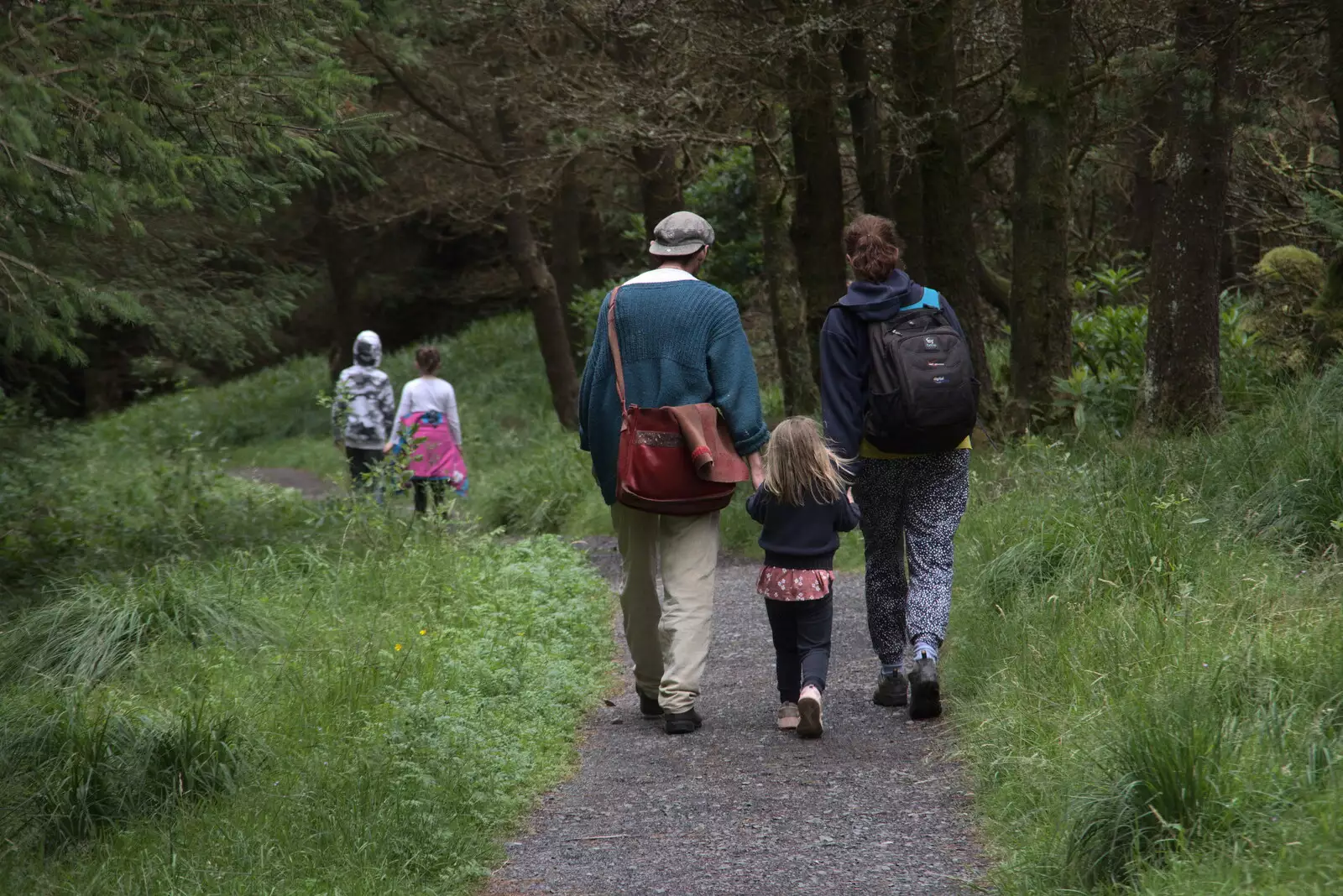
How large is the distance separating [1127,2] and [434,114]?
10993 millimetres

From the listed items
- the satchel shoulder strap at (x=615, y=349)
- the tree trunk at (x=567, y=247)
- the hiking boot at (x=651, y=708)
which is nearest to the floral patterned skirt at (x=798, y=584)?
the hiking boot at (x=651, y=708)

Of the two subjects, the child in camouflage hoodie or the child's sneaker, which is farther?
the child in camouflage hoodie

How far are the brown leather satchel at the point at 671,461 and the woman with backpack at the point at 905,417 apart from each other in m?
0.49

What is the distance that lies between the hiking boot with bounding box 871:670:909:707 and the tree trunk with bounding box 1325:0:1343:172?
185 inches

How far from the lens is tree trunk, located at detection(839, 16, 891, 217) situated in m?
12.2

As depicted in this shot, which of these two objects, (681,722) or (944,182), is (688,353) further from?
(944,182)

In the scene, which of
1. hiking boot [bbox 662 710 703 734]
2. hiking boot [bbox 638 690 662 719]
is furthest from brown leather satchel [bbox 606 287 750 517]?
hiking boot [bbox 638 690 662 719]

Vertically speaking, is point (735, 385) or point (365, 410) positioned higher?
point (735, 385)

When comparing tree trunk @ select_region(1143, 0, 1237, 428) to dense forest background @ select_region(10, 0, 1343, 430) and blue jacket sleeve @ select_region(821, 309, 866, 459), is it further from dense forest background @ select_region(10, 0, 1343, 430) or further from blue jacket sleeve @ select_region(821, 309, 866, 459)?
blue jacket sleeve @ select_region(821, 309, 866, 459)

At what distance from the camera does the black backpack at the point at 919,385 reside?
581 centimetres

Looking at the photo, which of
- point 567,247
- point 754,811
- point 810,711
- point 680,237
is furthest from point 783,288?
point 754,811

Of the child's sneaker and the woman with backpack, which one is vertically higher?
the woman with backpack

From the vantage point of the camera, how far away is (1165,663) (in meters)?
4.71

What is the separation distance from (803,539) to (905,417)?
2.22 ft
